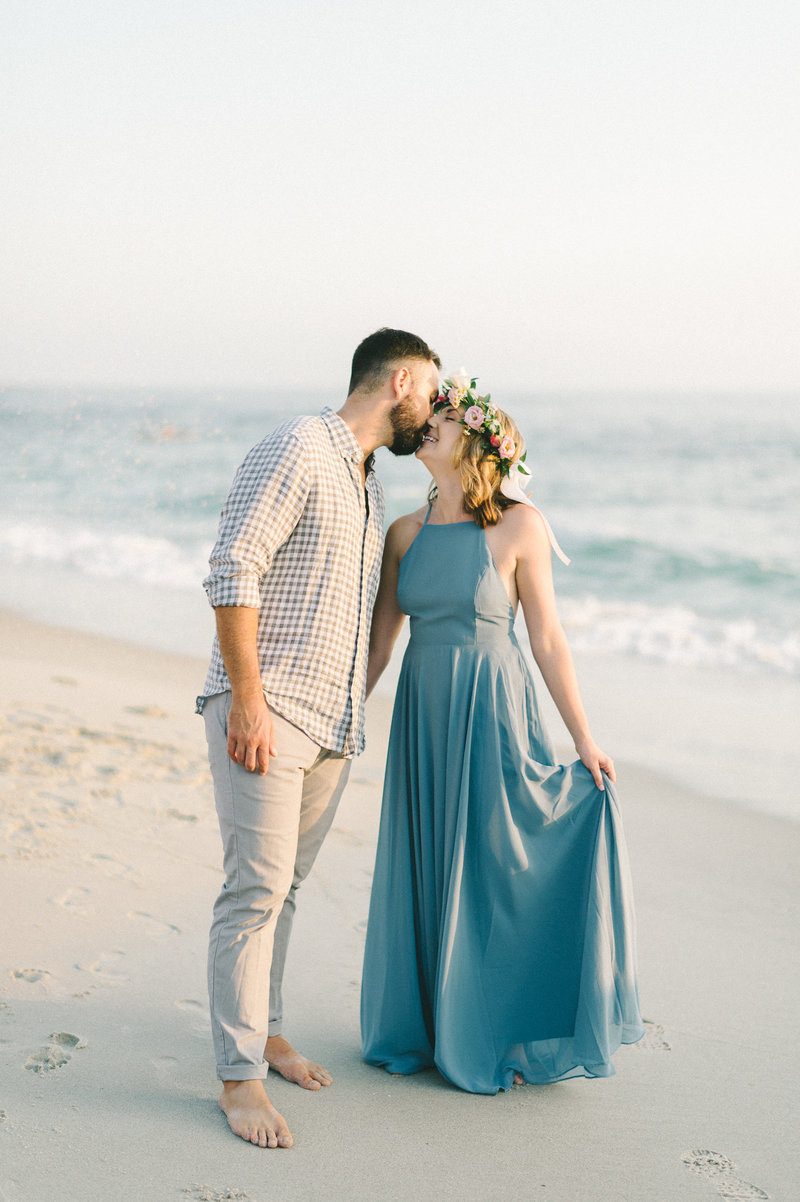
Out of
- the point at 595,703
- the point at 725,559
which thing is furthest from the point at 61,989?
the point at 725,559

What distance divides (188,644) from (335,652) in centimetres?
591

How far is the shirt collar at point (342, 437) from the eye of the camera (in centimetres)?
294

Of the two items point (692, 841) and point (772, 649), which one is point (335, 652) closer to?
point (692, 841)

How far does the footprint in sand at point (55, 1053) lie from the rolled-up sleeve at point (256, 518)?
4.30 ft

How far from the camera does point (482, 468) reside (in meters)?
3.16

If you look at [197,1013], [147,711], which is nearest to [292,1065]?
[197,1013]

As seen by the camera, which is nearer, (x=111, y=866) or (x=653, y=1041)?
(x=653, y=1041)

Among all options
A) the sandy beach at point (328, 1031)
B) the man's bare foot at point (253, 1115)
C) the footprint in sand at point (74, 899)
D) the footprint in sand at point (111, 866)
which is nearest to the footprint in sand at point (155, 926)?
the sandy beach at point (328, 1031)

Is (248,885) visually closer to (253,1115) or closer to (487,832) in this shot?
(253,1115)

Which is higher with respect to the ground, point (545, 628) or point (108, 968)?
point (545, 628)

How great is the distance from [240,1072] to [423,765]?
93 centimetres

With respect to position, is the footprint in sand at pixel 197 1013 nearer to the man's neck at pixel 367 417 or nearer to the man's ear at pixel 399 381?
the man's neck at pixel 367 417

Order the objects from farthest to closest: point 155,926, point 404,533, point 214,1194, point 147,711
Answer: point 147,711 → point 155,926 → point 404,533 → point 214,1194

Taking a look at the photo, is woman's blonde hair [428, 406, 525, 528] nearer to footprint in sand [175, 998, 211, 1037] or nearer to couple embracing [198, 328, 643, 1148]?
couple embracing [198, 328, 643, 1148]
